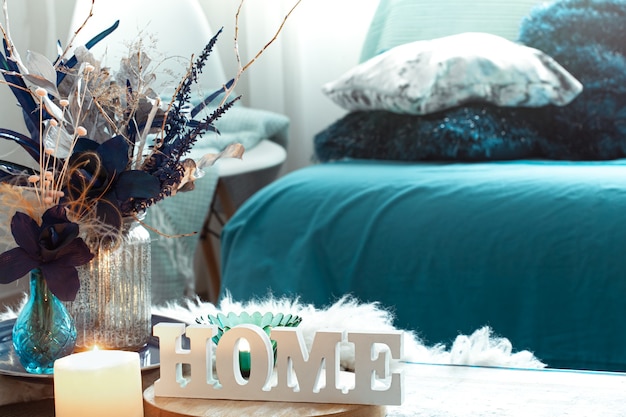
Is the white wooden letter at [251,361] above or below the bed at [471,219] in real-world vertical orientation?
above

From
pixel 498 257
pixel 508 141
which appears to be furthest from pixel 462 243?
pixel 508 141

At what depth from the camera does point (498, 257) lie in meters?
1.52

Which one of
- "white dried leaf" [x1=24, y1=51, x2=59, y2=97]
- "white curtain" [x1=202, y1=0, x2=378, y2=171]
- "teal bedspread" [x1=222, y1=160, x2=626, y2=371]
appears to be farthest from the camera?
"white curtain" [x1=202, y1=0, x2=378, y2=171]

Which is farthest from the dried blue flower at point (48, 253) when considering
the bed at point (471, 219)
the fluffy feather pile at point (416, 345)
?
the bed at point (471, 219)

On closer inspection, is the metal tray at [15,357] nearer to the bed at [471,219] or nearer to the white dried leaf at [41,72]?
the white dried leaf at [41,72]

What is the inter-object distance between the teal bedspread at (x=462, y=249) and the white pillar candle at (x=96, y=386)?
94 cm

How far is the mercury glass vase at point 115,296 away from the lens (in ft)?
2.88

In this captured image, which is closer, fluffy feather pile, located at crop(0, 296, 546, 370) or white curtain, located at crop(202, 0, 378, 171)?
fluffy feather pile, located at crop(0, 296, 546, 370)

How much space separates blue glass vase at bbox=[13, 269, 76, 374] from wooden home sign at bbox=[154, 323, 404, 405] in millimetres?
111

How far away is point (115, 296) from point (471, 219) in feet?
2.76

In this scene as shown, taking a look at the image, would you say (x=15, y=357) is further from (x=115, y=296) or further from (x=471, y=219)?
(x=471, y=219)

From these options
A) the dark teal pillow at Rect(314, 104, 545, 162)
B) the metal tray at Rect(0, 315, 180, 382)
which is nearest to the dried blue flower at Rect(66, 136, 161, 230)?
the metal tray at Rect(0, 315, 180, 382)

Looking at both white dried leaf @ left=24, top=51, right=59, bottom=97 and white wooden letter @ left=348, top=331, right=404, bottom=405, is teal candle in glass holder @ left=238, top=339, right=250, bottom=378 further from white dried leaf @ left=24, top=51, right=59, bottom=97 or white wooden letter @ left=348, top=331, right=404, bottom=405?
white dried leaf @ left=24, top=51, right=59, bottom=97

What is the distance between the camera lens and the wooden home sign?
731mm
